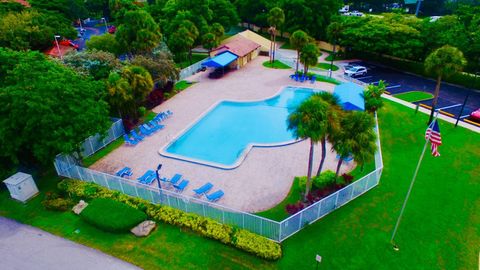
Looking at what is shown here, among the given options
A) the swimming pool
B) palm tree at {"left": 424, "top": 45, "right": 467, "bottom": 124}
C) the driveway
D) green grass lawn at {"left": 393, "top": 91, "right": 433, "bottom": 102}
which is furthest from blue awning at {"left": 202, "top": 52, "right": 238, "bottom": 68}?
the driveway

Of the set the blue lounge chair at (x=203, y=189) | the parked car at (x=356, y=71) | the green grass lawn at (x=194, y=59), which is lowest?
the blue lounge chair at (x=203, y=189)

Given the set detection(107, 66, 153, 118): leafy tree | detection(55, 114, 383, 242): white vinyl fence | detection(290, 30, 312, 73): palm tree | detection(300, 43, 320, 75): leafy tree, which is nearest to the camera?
detection(55, 114, 383, 242): white vinyl fence

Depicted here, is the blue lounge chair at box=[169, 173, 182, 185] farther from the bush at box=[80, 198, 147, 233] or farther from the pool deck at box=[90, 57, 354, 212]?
the bush at box=[80, 198, 147, 233]

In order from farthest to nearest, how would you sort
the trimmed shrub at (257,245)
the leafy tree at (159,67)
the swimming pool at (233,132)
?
the leafy tree at (159,67) < the swimming pool at (233,132) < the trimmed shrub at (257,245)

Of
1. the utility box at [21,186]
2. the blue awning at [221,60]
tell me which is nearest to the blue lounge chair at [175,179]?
the utility box at [21,186]

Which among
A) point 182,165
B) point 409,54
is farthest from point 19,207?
point 409,54

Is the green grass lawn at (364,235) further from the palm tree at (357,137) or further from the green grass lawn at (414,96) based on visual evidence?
the green grass lawn at (414,96)

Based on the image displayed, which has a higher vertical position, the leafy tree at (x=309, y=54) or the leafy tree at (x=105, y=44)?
the leafy tree at (x=105, y=44)
